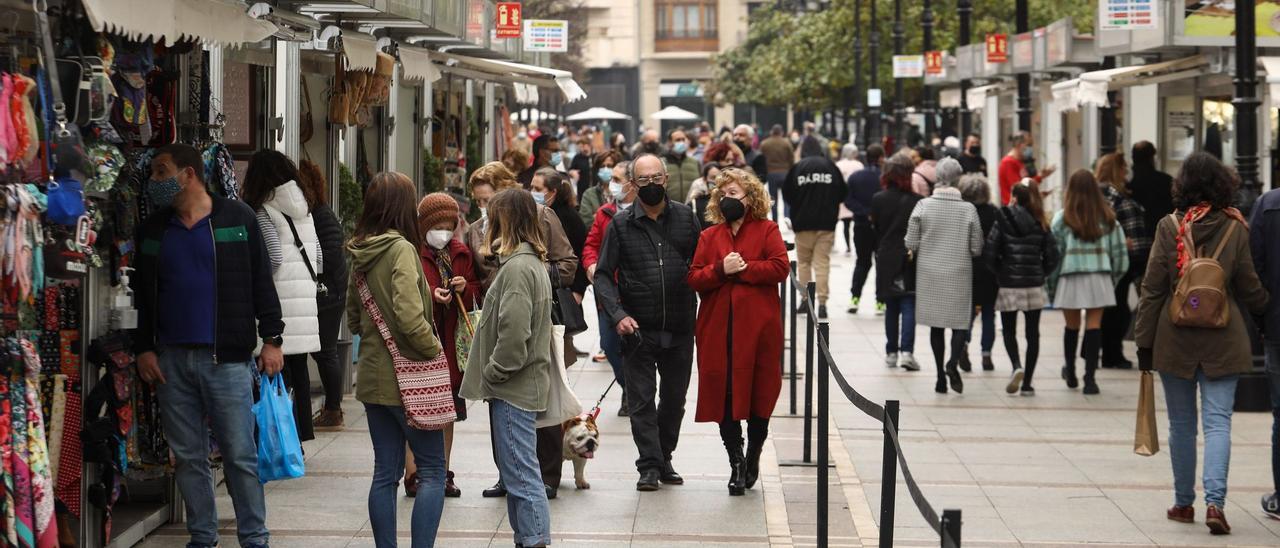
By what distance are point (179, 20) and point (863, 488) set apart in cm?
494

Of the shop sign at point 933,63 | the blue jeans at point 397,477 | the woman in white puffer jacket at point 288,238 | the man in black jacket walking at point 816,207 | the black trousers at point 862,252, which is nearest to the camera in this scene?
the blue jeans at point 397,477

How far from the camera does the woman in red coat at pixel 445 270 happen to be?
344 inches

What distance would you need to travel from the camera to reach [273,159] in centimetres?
916

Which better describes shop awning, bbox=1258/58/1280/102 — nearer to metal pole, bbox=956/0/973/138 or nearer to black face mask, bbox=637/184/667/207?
black face mask, bbox=637/184/667/207

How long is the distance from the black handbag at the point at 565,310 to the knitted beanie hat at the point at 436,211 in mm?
660

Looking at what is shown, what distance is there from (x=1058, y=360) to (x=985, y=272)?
8.04ft

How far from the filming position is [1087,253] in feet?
45.2

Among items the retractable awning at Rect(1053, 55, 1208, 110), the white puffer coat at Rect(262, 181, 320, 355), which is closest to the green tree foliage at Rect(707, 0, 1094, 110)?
the retractable awning at Rect(1053, 55, 1208, 110)

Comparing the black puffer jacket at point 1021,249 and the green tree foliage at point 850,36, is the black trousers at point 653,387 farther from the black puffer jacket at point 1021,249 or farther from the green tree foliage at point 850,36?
the green tree foliage at point 850,36

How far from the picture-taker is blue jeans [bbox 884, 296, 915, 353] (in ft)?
50.5

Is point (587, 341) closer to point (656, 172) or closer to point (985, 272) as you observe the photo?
point (985, 272)

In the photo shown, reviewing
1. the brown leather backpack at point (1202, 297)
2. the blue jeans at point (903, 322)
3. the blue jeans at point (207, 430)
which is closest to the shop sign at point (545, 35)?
the blue jeans at point (903, 322)

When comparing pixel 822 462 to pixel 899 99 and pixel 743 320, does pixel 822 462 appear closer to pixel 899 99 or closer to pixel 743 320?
pixel 743 320

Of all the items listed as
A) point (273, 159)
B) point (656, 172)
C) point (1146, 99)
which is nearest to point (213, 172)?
point (273, 159)
